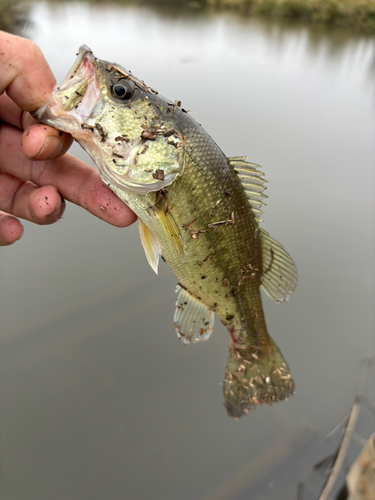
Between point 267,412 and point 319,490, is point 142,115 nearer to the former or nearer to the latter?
point 267,412

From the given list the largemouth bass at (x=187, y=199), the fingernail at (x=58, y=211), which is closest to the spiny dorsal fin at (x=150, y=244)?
the largemouth bass at (x=187, y=199)

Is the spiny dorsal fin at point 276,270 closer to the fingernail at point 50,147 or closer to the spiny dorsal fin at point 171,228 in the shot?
the spiny dorsal fin at point 171,228

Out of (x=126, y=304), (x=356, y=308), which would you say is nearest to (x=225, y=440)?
(x=126, y=304)

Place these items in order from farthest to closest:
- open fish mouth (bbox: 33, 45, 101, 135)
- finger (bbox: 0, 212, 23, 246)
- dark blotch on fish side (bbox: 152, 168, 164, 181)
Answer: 1. finger (bbox: 0, 212, 23, 246)
2. dark blotch on fish side (bbox: 152, 168, 164, 181)
3. open fish mouth (bbox: 33, 45, 101, 135)

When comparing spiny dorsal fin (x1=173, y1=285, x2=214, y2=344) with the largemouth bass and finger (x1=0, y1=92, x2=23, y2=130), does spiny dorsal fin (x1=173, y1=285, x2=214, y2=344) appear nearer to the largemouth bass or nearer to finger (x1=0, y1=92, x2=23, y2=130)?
the largemouth bass

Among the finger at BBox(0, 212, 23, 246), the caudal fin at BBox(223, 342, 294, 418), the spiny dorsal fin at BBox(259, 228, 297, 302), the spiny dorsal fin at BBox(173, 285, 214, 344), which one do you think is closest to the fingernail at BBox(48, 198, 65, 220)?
the finger at BBox(0, 212, 23, 246)

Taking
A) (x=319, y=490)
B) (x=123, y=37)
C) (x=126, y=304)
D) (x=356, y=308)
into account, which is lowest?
(x=319, y=490)
